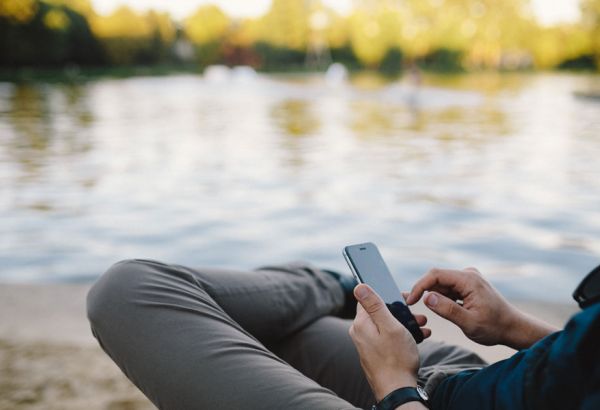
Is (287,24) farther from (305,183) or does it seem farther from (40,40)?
(305,183)

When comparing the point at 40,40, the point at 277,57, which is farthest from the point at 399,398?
the point at 277,57

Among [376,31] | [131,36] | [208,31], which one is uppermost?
[208,31]

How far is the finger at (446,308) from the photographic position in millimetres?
1318

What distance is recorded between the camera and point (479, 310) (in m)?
1.39

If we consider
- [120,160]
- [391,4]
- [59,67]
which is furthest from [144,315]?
[391,4]

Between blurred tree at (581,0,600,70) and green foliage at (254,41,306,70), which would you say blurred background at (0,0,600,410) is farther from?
green foliage at (254,41,306,70)

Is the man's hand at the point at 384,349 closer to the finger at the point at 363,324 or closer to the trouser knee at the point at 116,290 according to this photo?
the finger at the point at 363,324

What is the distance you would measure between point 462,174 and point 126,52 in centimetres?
5010

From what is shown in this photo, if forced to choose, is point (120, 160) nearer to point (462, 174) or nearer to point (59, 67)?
point (462, 174)

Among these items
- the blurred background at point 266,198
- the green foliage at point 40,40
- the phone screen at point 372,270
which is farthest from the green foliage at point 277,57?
the phone screen at point 372,270

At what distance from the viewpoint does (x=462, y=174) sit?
24.8 feet

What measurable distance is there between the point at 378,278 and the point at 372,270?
3cm

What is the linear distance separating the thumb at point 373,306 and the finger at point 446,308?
193 millimetres

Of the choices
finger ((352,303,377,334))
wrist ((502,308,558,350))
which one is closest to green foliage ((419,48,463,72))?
wrist ((502,308,558,350))
